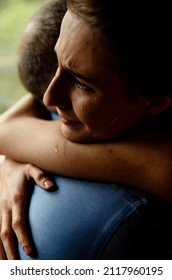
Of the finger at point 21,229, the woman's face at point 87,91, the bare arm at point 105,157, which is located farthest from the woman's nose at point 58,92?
the finger at point 21,229

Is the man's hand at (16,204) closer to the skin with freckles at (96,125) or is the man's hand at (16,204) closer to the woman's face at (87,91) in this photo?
the skin with freckles at (96,125)

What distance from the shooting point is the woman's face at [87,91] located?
2.65 feet

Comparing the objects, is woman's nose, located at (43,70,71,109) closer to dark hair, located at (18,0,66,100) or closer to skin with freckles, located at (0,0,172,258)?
skin with freckles, located at (0,0,172,258)

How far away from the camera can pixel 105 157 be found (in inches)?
36.5

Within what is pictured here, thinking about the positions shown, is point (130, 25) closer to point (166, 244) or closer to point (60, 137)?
point (60, 137)

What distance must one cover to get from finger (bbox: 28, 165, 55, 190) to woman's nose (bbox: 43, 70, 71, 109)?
0.18 metres

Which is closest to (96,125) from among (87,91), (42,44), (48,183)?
(87,91)

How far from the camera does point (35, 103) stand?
121 centimetres

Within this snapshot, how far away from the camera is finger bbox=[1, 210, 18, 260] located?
985 millimetres

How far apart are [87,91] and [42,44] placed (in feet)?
0.85

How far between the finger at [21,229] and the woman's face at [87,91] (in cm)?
21

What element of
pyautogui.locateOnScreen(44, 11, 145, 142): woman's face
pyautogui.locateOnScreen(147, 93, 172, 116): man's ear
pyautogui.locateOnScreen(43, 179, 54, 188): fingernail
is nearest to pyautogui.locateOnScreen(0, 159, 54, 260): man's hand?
pyautogui.locateOnScreen(43, 179, 54, 188): fingernail

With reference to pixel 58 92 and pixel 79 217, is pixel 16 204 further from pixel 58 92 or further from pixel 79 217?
pixel 58 92

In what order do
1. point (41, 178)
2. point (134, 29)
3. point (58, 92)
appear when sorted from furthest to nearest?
1. point (41, 178)
2. point (58, 92)
3. point (134, 29)
